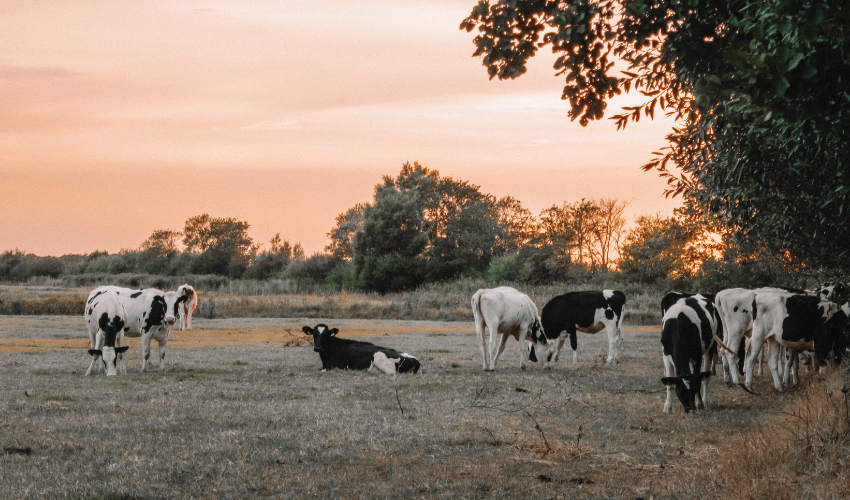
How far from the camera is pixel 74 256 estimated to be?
378 ft

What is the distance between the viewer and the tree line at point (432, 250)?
251 ft

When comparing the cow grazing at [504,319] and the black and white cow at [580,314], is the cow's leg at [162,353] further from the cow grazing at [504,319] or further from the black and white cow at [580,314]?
the black and white cow at [580,314]

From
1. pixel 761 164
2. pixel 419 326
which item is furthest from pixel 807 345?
pixel 419 326

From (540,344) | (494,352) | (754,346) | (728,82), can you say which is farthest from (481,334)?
(728,82)

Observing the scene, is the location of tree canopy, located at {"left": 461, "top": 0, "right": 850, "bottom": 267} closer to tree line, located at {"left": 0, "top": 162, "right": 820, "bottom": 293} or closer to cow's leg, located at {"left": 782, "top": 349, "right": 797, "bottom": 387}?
cow's leg, located at {"left": 782, "top": 349, "right": 797, "bottom": 387}

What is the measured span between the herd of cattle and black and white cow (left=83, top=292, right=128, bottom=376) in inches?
0.8

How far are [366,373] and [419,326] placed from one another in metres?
22.4

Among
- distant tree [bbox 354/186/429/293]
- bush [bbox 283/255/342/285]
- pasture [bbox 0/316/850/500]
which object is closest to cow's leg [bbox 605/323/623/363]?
pasture [bbox 0/316/850/500]

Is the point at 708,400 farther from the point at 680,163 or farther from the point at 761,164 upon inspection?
the point at 761,164

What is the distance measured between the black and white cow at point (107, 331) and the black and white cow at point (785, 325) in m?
12.8

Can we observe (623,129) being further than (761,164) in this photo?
Yes

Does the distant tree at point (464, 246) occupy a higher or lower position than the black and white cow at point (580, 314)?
higher

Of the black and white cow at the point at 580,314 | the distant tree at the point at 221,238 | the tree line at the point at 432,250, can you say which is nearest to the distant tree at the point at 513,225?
the tree line at the point at 432,250

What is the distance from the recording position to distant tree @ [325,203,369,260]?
96875mm
